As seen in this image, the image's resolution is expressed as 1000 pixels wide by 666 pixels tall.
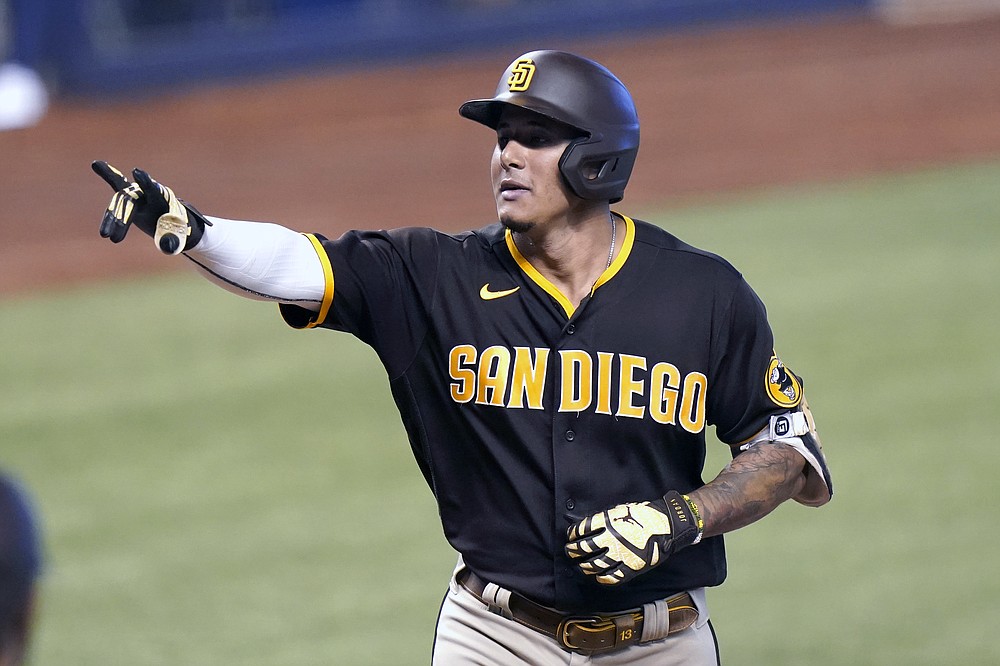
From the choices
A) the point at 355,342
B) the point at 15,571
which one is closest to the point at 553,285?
the point at 15,571

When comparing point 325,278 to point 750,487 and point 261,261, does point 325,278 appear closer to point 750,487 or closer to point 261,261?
point 261,261

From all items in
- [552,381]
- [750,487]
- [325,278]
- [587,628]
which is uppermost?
[325,278]

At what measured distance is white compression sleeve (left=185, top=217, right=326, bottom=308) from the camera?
356cm

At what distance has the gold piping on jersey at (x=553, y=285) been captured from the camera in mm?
3889

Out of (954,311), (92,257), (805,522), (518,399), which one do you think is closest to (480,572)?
(518,399)

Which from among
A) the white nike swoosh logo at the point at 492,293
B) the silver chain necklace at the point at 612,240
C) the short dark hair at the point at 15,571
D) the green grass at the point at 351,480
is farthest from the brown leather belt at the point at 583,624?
the green grass at the point at 351,480

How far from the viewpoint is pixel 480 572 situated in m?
3.86

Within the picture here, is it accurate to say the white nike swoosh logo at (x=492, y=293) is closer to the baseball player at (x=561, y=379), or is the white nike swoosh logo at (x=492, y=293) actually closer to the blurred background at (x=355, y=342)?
the baseball player at (x=561, y=379)

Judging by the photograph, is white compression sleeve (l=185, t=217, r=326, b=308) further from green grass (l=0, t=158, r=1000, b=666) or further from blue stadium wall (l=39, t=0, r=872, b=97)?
blue stadium wall (l=39, t=0, r=872, b=97)

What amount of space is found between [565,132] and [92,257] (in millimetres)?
10954

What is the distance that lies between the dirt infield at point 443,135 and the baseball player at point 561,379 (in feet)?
32.3

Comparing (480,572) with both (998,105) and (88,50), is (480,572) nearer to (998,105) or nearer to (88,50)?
(998,105)

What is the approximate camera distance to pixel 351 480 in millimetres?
8211

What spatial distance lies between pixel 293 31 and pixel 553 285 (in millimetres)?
19218
